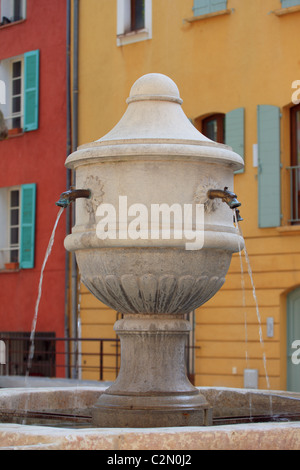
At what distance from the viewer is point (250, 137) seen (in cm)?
1795

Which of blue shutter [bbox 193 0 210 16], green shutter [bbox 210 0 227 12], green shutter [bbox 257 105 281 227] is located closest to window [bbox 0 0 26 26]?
blue shutter [bbox 193 0 210 16]

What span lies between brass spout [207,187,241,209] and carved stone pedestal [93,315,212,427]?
816 millimetres

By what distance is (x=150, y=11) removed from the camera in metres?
20.0

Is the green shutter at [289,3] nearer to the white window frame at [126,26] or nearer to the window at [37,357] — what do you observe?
the white window frame at [126,26]

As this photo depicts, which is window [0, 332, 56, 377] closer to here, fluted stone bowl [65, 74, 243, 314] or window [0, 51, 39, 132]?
window [0, 51, 39, 132]

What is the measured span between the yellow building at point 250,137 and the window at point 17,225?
385cm

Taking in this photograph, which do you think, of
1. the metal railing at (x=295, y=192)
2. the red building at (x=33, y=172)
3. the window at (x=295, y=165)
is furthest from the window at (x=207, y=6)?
the red building at (x=33, y=172)

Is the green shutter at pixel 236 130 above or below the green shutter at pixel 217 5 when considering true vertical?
below

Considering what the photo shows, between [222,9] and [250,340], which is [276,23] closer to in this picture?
[222,9]

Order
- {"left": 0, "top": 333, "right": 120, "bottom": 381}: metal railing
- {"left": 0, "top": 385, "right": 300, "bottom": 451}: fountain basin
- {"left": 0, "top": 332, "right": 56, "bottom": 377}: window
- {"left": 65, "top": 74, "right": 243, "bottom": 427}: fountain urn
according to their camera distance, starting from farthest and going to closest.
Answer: {"left": 0, "top": 332, "right": 56, "bottom": 377}: window
{"left": 0, "top": 333, "right": 120, "bottom": 381}: metal railing
{"left": 65, "top": 74, "right": 243, "bottom": 427}: fountain urn
{"left": 0, "top": 385, "right": 300, "bottom": 451}: fountain basin

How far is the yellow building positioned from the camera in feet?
57.1

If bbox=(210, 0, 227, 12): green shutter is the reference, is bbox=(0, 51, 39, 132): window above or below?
below

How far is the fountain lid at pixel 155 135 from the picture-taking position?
21.1 ft

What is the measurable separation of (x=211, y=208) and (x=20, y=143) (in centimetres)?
1670
